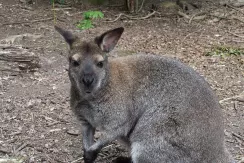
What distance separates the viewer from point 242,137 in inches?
219

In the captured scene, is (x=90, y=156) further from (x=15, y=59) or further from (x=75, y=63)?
(x=15, y=59)

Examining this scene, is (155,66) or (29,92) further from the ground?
(155,66)

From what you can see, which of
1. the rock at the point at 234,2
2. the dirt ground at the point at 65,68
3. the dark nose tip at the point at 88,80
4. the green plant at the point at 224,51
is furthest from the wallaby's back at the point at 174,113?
the rock at the point at 234,2

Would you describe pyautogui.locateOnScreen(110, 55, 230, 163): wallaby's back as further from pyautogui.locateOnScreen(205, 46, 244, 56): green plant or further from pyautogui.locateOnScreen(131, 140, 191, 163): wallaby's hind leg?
pyautogui.locateOnScreen(205, 46, 244, 56): green plant

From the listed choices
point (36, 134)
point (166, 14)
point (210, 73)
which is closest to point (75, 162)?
point (36, 134)

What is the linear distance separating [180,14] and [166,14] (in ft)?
0.88

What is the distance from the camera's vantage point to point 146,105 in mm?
4578

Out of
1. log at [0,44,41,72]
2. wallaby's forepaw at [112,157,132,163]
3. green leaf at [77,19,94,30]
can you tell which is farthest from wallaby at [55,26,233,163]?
green leaf at [77,19,94,30]

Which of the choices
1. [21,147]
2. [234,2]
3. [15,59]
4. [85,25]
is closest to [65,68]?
[15,59]

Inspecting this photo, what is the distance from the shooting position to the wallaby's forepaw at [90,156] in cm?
474

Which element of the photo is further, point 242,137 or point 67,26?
point 67,26

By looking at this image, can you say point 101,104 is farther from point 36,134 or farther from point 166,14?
point 166,14

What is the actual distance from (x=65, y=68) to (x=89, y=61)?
261 cm

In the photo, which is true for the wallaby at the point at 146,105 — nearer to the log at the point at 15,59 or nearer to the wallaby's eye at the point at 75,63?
the wallaby's eye at the point at 75,63
